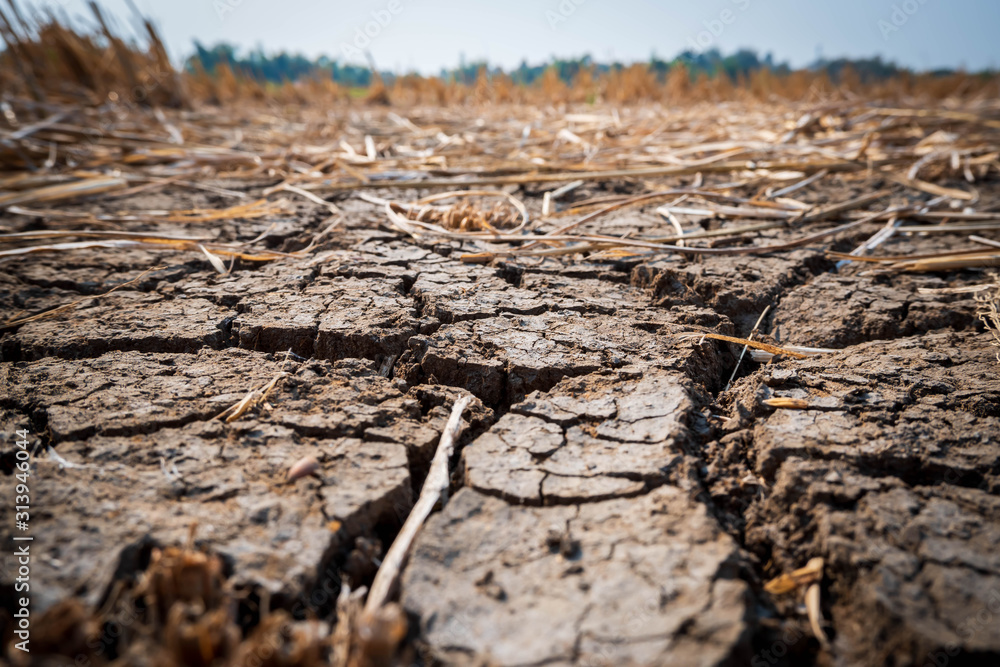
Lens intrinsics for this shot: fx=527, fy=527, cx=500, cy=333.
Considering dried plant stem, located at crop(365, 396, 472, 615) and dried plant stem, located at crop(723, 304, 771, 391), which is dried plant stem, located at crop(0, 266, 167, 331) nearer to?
dried plant stem, located at crop(365, 396, 472, 615)

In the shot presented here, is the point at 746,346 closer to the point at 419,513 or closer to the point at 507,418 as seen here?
the point at 507,418

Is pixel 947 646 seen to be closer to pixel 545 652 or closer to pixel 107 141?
pixel 545 652

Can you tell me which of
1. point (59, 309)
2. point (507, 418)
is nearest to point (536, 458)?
point (507, 418)

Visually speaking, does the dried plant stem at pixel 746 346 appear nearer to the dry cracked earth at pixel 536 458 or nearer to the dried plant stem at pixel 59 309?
the dry cracked earth at pixel 536 458

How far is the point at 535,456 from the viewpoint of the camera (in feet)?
4.58

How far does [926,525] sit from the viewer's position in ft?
3.72

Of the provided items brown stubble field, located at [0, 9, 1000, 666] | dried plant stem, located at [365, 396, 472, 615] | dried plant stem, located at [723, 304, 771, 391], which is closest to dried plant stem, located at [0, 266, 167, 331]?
brown stubble field, located at [0, 9, 1000, 666]

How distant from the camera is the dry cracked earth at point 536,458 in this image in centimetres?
98

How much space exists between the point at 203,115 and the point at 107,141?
2.20 m

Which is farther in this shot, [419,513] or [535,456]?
[535,456]

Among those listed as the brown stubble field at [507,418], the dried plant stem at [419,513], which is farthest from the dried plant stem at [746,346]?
the dried plant stem at [419,513]

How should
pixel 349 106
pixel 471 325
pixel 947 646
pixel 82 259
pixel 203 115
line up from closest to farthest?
pixel 947 646, pixel 471 325, pixel 82 259, pixel 203 115, pixel 349 106

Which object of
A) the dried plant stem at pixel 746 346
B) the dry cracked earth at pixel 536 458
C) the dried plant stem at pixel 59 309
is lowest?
the dried plant stem at pixel 746 346

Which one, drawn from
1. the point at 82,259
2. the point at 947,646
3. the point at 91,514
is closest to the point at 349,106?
the point at 82,259
